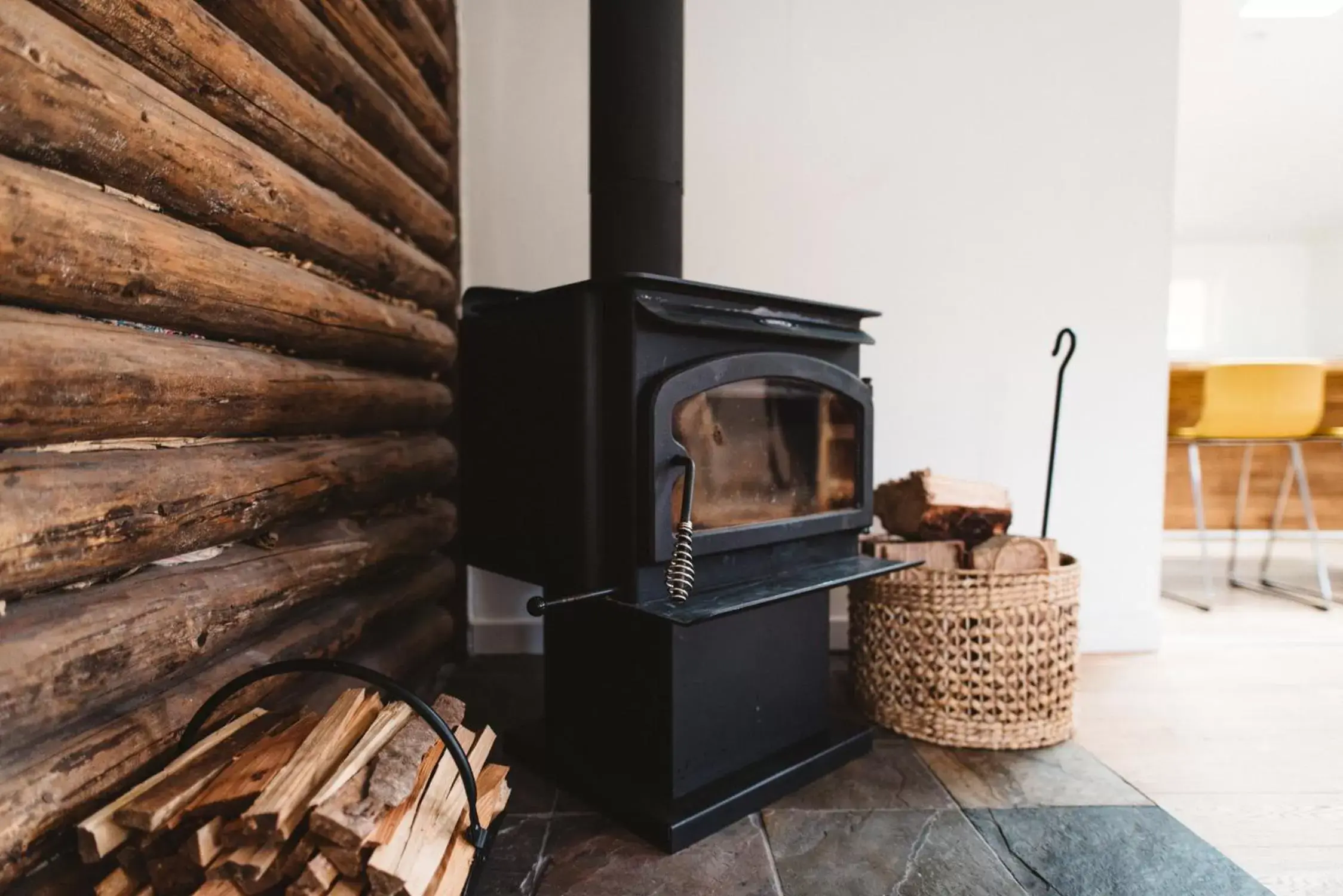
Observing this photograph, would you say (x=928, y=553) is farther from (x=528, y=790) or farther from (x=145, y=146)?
(x=145, y=146)

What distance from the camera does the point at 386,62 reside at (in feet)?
5.89

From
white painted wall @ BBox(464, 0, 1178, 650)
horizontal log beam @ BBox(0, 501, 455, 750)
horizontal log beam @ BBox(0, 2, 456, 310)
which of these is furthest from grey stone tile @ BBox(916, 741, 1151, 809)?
horizontal log beam @ BBox(0, 2, 456, 310)

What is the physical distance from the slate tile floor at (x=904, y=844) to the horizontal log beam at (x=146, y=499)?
0.71 metres

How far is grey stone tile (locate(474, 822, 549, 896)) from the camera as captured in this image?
4.04 feet

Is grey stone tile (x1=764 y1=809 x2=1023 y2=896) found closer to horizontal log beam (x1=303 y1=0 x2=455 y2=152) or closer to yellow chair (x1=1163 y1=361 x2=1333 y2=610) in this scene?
horizontal log beam (x1=303 y1=0 x2=455 y2=152)

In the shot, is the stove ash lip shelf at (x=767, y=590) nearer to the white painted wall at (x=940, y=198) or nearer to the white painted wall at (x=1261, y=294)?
the white painted wall at (x=940, y=198)

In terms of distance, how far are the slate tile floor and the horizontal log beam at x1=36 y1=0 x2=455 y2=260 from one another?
129 cm

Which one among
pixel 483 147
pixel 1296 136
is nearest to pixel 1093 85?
pixel 483 147

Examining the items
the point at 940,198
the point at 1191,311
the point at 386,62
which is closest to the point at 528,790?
the point at 386,62

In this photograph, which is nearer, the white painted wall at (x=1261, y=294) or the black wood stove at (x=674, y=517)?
the black wood stove at (x=674, y=517)

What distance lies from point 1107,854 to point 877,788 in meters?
0.41

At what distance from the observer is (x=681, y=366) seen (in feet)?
4.45

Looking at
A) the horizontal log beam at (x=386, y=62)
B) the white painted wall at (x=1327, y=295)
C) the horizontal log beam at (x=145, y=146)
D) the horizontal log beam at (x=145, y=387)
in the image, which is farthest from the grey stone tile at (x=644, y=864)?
the white painted wall at (x=1327, y=295)

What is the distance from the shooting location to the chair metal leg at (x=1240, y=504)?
3.61 metres
